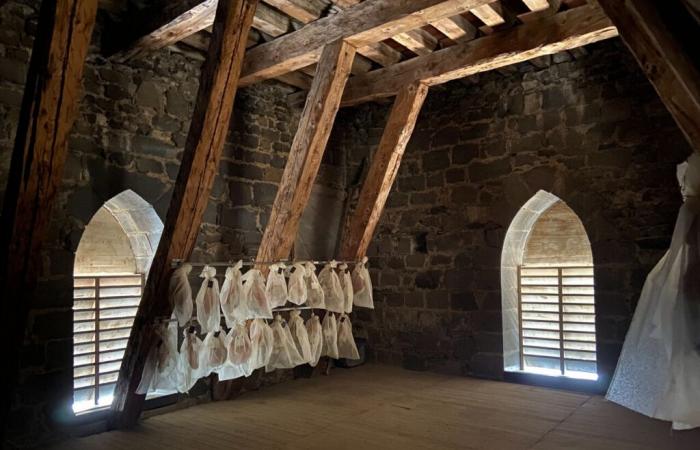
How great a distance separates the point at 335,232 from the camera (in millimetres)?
5582

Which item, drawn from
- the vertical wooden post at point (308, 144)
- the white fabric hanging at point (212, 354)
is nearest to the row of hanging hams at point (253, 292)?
the white fabric hanging at point (212, 354)

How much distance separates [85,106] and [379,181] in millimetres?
2164

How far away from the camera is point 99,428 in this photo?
3533mm

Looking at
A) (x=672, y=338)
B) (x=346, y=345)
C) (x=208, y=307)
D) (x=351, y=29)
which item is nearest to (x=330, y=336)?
(x=346, y=345)

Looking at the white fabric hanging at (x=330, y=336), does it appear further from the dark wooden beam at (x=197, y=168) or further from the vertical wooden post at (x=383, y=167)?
the dark wooden beam at (x=197, y=168)

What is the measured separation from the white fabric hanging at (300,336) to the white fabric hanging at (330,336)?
253 mm

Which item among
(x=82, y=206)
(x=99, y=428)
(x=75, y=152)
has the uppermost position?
(x=75, y=152)

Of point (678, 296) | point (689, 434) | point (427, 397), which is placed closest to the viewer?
point (678, 296)

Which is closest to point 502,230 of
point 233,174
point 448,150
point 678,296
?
point 448,150

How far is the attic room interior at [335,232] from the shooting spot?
2.83 meters

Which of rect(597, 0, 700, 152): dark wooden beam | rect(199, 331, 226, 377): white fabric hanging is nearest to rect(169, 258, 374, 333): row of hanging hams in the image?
rect(199, 331, 226, 377): white fabric hanging

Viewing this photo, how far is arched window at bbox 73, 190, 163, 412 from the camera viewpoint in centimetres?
383

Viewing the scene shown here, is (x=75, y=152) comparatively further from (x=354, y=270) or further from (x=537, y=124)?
(x=537, y=124)

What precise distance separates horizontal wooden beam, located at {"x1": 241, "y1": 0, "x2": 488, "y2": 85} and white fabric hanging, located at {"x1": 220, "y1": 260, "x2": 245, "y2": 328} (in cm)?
153
